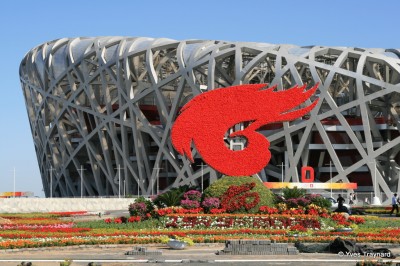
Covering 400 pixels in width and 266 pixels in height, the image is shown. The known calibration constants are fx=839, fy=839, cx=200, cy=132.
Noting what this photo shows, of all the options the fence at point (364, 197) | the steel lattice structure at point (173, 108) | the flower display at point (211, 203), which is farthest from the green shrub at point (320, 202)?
the steel lattice structure at point (173, 108)

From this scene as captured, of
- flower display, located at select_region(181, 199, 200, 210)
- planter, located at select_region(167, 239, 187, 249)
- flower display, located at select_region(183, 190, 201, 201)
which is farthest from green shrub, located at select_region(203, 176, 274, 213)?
planter, located at select_region(167, 239, 187, 249)

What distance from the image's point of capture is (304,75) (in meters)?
90.9

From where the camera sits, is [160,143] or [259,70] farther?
[259,70]

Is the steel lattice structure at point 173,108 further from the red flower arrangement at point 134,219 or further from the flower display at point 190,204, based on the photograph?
the red flower arrangement at point 134,219

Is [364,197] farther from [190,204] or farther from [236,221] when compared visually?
[236,221]

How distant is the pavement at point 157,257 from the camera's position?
23.0 m

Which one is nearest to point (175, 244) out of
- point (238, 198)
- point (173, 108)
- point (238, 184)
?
point (238, 198)

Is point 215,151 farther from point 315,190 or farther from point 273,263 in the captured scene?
point 315,190

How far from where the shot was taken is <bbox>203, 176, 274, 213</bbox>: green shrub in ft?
129

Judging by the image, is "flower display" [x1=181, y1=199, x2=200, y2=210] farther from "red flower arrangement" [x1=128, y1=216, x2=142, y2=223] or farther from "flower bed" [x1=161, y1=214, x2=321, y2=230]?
"red flower arrangement" [x1=128, y1=216, x2=142, y2=223]

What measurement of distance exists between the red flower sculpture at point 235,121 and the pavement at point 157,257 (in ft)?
40.4

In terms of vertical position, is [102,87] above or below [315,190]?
above

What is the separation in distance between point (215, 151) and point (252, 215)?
503 cm

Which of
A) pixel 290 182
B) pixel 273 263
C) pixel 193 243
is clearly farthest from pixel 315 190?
pixel 273 263
